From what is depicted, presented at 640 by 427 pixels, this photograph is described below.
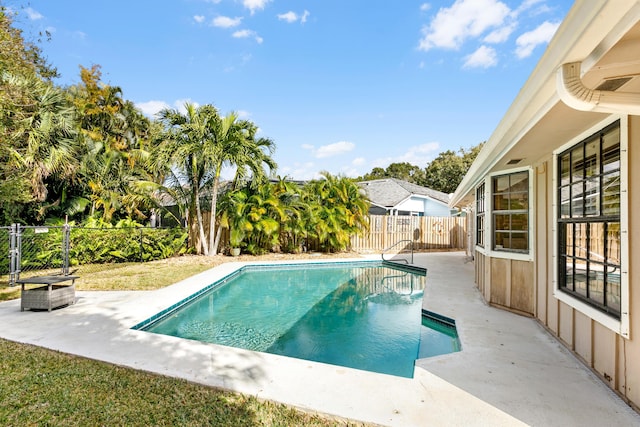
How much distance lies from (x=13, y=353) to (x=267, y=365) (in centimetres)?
294

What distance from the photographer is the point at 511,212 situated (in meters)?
5.82

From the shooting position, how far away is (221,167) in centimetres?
1224

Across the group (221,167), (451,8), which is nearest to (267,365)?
(221,167)

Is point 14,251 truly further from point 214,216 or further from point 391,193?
point 391,193

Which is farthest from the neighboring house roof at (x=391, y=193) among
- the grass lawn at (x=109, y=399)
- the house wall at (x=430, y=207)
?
the grass lawn at (x=109, y=399)

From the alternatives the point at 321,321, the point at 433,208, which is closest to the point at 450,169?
the point at 433,208

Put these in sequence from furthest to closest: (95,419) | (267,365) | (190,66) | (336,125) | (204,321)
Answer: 1. (336,125)
2. (190,66)
3. (204,321)
4. (267,365)
5. (95,419)

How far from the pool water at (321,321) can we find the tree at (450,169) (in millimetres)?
26245

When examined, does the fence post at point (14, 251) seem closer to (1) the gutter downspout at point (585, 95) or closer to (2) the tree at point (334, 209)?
(2) the tree at point (334, 209)

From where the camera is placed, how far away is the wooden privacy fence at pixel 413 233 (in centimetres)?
1688

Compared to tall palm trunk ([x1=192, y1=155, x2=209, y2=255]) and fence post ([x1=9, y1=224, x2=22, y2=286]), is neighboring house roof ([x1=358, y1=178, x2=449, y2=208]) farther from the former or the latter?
fence post ([x1=9, y1=224, x2=22, y2=286])

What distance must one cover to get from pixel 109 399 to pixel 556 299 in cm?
527

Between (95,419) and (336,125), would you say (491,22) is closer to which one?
(336,125)

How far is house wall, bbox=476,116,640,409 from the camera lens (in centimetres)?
268
